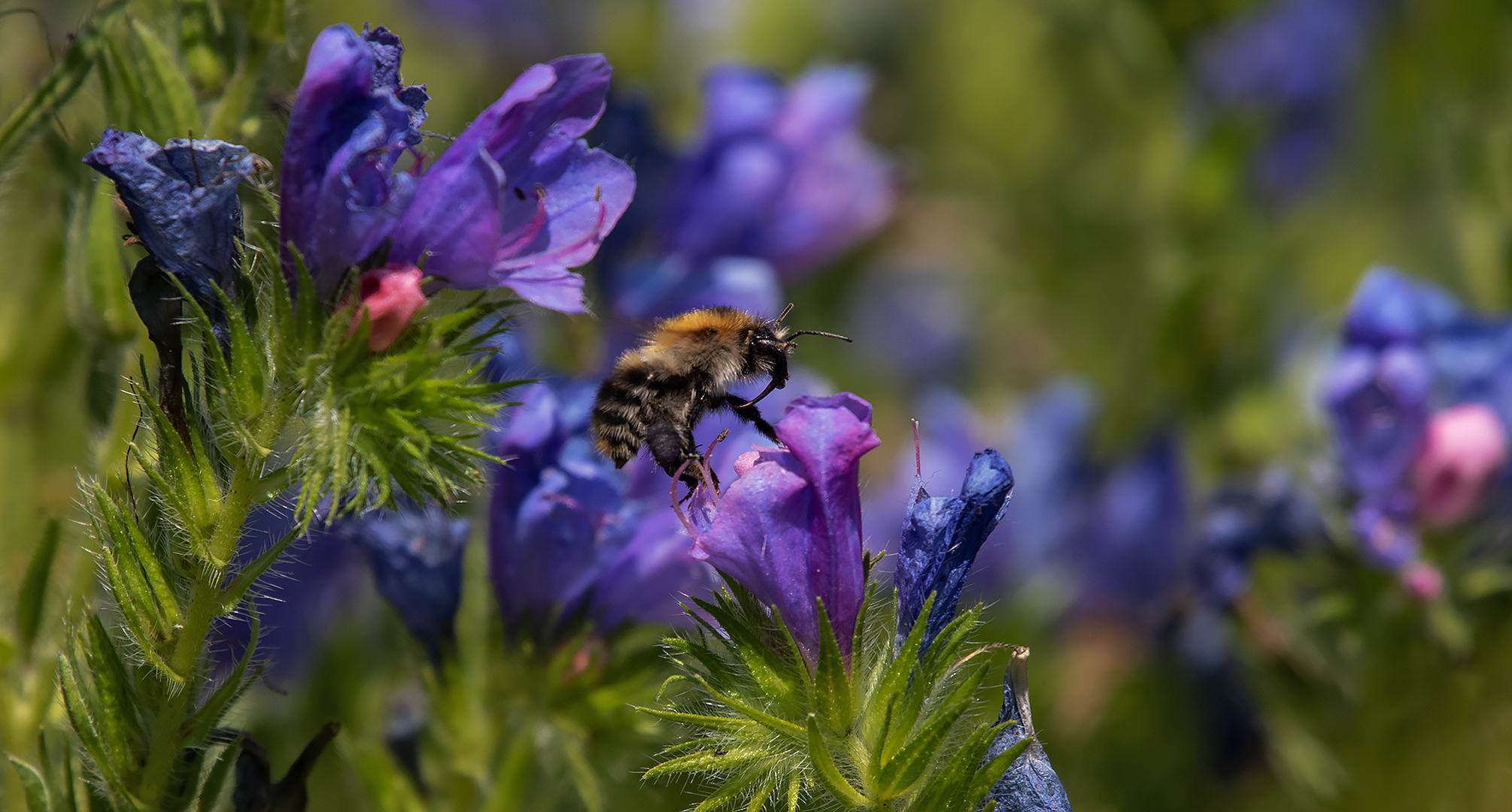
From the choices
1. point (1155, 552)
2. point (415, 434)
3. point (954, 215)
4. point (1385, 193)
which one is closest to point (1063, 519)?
point (1155, 552)

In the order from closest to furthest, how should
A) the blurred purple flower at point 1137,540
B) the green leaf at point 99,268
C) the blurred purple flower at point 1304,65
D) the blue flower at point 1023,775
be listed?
the blue flower at point 1023,775 → the green leaf at point 99,268 → the blurred purple flower at point 1137,540 → the blurred purple flower at point 1304,65

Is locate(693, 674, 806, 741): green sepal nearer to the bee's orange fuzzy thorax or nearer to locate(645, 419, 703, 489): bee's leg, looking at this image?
locate(645, 419, 703, 489): bee's leg

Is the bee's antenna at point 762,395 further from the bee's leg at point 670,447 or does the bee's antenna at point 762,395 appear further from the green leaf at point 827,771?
the green leaf at point 827,771

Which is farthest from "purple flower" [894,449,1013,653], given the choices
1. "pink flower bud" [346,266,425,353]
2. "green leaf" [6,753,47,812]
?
"green leaf" [6,753,47,812]

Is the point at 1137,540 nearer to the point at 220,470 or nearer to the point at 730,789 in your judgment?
the point at 730,789

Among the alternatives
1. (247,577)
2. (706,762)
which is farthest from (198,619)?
(706,762)

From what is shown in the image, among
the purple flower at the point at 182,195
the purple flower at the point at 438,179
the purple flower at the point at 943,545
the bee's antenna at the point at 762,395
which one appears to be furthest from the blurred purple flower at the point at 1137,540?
the purple flower at the point at 182,195

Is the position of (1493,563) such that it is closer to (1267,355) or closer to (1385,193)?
(1267,355)
